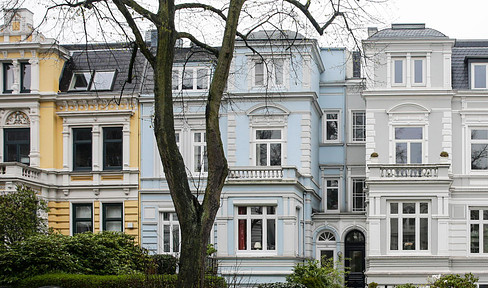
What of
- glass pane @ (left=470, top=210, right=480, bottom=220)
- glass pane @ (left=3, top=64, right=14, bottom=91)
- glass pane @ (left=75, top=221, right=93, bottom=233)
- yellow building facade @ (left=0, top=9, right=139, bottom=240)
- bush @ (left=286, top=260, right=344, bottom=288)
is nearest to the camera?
bush @ (left=286, top=260, right=344, bottom=288)

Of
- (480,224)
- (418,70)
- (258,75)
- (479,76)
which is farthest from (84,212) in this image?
(479,76)

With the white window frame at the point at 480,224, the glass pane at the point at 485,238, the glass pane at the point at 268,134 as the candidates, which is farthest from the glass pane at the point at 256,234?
the glass pane at the point at 485,238

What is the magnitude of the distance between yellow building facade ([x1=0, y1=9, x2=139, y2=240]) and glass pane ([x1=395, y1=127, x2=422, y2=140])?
10.6 meters

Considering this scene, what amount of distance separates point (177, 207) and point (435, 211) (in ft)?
63.7

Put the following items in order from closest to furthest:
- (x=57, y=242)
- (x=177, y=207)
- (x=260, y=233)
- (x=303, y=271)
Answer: (x=177, y=207) → (x=57, y=242) → (x=303, y=271) → (x=260, y=233)

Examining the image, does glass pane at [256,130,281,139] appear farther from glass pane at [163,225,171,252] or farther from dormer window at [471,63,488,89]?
dormer window at [471,63,488,89]

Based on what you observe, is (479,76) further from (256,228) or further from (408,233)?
(256,228)

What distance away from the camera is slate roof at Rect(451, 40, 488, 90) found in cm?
3103

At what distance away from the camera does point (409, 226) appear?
97.7 feet

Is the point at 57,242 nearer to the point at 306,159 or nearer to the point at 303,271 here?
the point at 303,271

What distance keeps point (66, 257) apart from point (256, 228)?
35.3 feet

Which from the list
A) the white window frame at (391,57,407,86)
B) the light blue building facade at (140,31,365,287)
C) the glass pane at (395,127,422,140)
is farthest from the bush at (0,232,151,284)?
the white window frame at (391,57,407,86)

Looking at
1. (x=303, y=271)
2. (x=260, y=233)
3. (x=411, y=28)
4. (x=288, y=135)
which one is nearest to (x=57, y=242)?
(x=303, y=271)

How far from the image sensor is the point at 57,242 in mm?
20406
